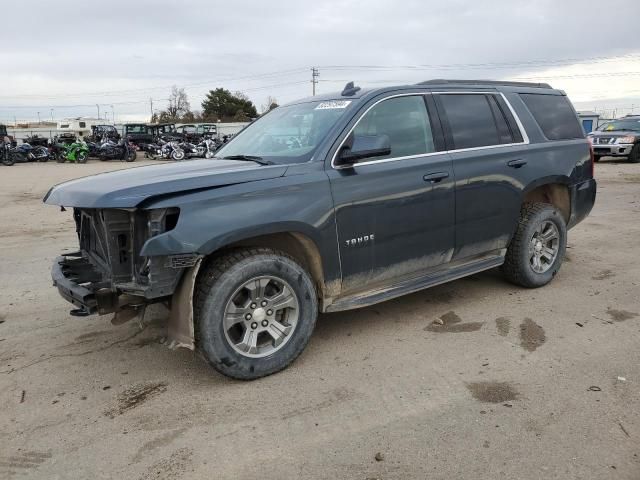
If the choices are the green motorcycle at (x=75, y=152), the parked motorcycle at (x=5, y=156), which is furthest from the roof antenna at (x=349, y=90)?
the parked motorcycle at (x=5, y=156)

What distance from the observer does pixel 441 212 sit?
4.19 metres

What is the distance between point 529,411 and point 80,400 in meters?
2.70

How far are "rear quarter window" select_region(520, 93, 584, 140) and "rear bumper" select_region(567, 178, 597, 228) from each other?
19.7 inches

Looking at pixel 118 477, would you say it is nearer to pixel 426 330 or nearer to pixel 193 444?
pixel 193 444

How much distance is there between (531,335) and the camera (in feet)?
13.4

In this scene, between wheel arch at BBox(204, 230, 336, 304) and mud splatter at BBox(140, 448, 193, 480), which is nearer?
mud splatter at BBox(140, 448, 193, 480)

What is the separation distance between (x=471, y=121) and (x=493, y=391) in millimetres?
2355

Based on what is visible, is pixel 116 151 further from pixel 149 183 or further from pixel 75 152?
pixel 149 183

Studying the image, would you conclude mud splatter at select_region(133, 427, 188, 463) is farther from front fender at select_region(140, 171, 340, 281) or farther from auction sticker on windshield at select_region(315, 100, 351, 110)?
auction sticker on windshield at select_region(315, 100, 351, 110)

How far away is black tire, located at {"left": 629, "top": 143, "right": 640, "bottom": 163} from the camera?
63.9 feet

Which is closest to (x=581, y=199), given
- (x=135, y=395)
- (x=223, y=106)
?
(x=135, y=395)

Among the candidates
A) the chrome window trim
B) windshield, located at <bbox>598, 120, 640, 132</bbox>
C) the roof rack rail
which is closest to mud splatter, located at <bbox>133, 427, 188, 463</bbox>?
the chrome window trim

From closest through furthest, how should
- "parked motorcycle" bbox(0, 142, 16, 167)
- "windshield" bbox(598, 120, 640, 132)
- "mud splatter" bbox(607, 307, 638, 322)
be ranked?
"mud splatter" bbox(607, 307, 638, 322) → "windshield" bbox(598, 120, 640, 132) → "parked motorcycle" bbox(0, 142, 16, 167)

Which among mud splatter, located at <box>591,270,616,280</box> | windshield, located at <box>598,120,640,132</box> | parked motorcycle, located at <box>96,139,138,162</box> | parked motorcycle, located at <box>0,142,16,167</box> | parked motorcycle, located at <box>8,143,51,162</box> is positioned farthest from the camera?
parked motorcycle, located at <box>96,139,138,162</box>
